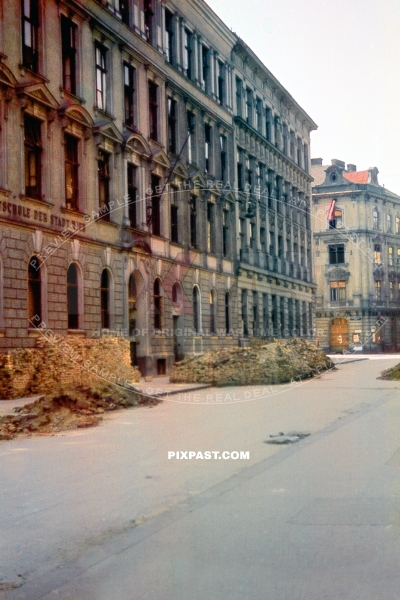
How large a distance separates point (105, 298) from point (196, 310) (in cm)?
429

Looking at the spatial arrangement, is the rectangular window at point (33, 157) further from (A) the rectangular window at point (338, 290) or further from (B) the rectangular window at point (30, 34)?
(A) the rectangular window at point (338, 290)

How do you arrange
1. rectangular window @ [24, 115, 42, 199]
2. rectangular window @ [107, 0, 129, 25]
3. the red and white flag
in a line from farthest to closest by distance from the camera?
the red and white flag
rectangular window @ [107, 0, 129, 25]
rectangular window @ [24, 115, 42, 199]

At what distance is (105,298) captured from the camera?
25.0 meters

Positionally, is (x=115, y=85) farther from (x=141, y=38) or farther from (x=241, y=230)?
(x=241, y=230)

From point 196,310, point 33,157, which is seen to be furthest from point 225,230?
point 33,157

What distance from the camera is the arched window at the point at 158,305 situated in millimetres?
27938

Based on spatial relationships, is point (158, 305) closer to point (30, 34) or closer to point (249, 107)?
point (30, 34)

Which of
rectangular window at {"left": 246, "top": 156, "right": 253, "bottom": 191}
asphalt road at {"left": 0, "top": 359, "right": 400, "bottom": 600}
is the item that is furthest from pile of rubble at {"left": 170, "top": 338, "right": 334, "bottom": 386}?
rectangular window at {"left": 246, "top": 156, "right": 253, "bottom": 191}

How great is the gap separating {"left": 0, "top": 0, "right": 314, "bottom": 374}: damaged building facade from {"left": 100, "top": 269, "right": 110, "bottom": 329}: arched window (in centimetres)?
6

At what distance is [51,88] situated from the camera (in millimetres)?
21750

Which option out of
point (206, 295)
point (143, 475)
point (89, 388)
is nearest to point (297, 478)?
point (143, 475)

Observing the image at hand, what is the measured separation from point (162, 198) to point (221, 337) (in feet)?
18.8

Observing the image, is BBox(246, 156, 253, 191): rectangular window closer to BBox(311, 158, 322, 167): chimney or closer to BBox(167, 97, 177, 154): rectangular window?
BBox(167, 97, 177, 154): rectangular window

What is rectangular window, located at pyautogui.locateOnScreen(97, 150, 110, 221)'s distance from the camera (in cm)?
2467
